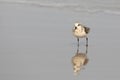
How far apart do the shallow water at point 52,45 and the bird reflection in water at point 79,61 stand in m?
0.07

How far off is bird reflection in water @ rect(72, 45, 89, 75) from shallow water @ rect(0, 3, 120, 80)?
67 mm

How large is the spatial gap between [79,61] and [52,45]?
1040 mm

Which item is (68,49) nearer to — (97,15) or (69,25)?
(69,25)

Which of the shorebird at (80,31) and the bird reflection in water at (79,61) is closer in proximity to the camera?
the bird reflection in water at (79,61)

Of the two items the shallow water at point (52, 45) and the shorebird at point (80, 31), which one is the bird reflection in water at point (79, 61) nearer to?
the shallow water at point (52, 45)

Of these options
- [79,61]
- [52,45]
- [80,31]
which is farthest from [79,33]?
[79,61]

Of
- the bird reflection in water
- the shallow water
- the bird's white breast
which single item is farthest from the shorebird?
the bird reflection in water

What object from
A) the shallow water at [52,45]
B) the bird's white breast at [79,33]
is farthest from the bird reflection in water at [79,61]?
the bird's white breast at [79,33]

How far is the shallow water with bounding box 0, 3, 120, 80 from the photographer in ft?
27.2

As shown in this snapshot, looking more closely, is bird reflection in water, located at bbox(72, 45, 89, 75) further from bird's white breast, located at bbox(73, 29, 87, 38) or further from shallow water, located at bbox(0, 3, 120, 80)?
bird's white breast, located at bbox(73, 29, 87, 38)

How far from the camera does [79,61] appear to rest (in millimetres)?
8992

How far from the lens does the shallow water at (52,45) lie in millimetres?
8281

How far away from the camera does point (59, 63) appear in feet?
28.9

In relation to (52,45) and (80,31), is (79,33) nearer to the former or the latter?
(80,31)
